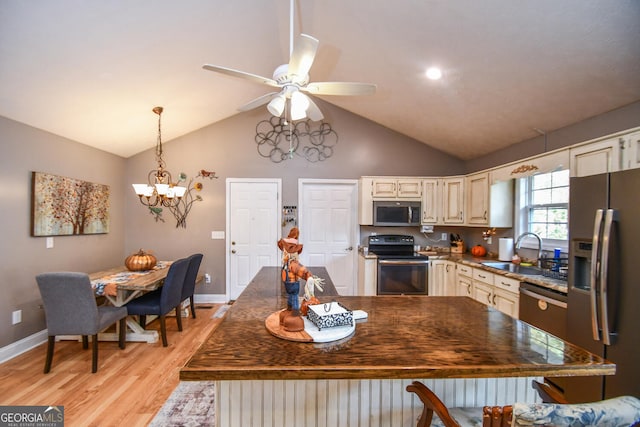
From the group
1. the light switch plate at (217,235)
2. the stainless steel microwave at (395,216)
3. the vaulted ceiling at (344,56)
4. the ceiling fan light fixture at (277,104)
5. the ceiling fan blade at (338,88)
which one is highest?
the vaulted ceiling at (344,56)

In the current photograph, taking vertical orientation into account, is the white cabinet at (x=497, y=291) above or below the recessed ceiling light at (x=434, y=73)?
below

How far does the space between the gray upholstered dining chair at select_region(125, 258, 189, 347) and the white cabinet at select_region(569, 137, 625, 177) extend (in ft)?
A: 12.4

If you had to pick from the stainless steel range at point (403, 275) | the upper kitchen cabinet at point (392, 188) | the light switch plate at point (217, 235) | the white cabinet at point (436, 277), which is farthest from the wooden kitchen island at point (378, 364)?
the light switch plate at point (217, 235)

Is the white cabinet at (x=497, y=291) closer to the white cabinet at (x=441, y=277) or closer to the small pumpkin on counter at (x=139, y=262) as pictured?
the white cabinet at (x=441, y=277)

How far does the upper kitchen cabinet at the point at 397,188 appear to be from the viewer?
13.8 feet

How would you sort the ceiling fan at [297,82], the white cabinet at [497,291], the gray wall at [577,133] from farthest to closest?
the white cabinet at [497,291] < the gray wall at [577,133] < the ceiling fan at [297,82]

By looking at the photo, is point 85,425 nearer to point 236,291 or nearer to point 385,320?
point 385,320

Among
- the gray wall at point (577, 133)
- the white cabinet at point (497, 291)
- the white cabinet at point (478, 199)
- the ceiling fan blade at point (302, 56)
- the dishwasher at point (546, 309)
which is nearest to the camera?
the ceiling fan blade at point (302, 56)

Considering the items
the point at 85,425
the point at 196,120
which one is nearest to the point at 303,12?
the point at 196,120

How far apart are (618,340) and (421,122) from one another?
3.00 m

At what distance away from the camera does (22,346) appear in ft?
9.10

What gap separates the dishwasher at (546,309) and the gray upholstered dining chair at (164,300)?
11.0ft

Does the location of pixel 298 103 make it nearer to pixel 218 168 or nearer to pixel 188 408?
pixel 188 408

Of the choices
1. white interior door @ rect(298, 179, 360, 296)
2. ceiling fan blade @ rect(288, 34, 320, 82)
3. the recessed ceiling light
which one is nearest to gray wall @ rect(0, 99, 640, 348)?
white interior door @ rect(298, 179, 360, 296)
